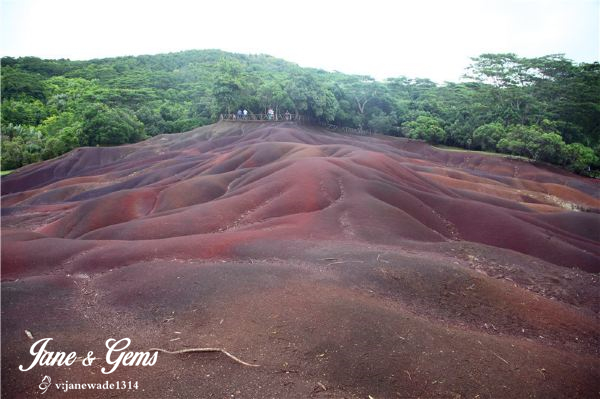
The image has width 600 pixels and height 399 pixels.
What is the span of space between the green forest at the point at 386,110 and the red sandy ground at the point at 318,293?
35072 mm

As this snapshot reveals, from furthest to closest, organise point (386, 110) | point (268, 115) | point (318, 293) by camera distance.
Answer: point (386, 110) → point (268, 115) → point (318, 293)

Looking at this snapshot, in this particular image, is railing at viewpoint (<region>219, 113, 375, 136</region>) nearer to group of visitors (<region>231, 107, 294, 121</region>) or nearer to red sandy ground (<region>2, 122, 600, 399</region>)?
group of visitors (<region>231, 107, 294, 121</region>)

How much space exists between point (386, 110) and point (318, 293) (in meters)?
70.0

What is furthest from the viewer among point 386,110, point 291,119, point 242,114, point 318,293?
point 386,110

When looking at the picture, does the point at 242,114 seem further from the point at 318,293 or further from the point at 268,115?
the point at 318,293

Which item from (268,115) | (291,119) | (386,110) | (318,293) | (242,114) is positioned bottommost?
(318,293)

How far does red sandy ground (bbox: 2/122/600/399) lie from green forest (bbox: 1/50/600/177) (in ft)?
115

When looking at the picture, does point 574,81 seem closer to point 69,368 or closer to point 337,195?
point 337,195

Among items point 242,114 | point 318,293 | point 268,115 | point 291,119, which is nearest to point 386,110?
point 291,119

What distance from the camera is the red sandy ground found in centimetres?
902

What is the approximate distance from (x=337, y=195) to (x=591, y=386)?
57.3 feet

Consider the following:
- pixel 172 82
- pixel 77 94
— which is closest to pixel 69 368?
pixel 77 94

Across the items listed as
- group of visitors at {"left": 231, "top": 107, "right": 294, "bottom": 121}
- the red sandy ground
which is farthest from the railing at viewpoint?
the red sandy ground

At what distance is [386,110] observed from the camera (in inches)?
3066
